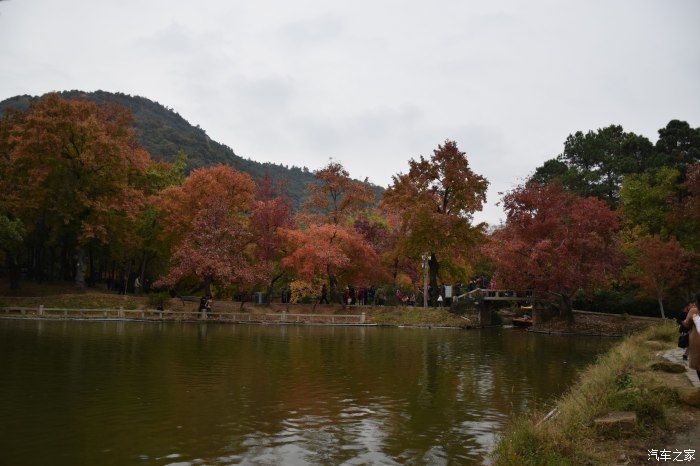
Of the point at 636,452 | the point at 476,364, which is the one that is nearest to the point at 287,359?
the point at 476,364

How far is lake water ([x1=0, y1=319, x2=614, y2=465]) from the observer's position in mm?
9961

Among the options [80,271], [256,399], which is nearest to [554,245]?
[256,399]

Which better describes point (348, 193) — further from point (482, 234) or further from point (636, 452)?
point (636, 452)

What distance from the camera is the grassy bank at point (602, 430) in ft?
26.5

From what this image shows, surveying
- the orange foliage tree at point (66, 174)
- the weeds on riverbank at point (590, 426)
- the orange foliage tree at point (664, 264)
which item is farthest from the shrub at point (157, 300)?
the orange foliage tree at point (664, 264)

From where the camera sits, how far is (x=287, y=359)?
2192 centimetres

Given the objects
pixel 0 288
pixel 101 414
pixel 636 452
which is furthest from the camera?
pixel 0 288

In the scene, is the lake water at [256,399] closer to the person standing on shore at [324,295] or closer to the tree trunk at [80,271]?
the tree trunk at [80,271]

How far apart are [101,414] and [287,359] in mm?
10397

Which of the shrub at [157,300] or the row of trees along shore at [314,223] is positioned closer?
the row of trees along shore at [314,223]

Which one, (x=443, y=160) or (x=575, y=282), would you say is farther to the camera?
(x=443, y=160)

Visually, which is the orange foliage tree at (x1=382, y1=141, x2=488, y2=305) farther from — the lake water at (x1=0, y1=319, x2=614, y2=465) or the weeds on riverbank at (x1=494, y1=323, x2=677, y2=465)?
the weeds on riverbank at (x1=494, y1=323, x2=677, y2=465)

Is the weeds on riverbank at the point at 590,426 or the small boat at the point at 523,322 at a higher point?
the weeds on riverbank at the point at 590,426

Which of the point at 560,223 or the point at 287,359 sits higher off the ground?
the point at 560,223
